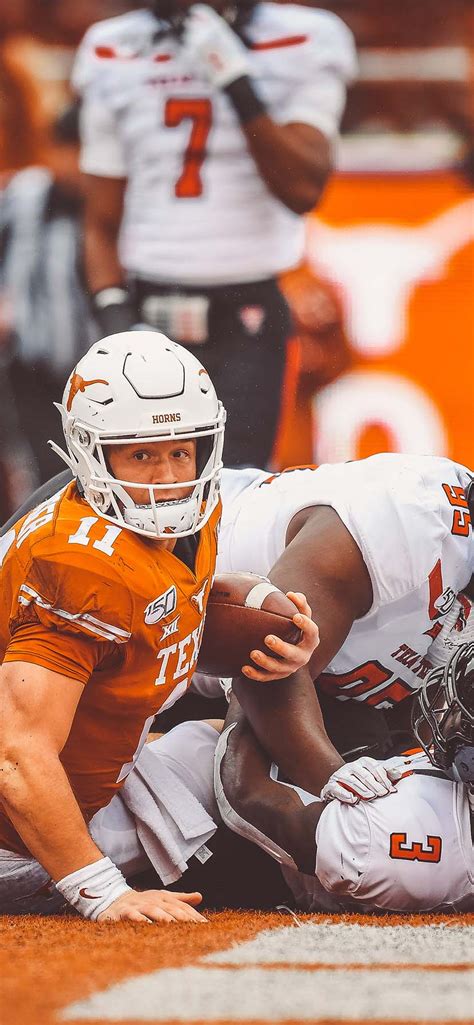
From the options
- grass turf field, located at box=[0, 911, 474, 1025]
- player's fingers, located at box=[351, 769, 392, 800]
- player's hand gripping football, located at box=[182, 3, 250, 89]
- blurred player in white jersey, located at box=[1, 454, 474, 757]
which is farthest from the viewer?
player's hand gripping football, located at box=[182, 3, 250, 89]

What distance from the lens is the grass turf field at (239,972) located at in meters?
1.32

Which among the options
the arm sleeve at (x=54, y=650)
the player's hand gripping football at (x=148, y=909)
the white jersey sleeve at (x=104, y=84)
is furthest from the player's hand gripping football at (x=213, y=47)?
the player's hand gripping football at (x=148, y=909)

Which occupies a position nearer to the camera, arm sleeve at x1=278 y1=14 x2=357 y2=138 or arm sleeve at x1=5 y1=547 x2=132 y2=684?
arm sleeve at x1=5 y1=547 x2=132 y2=684

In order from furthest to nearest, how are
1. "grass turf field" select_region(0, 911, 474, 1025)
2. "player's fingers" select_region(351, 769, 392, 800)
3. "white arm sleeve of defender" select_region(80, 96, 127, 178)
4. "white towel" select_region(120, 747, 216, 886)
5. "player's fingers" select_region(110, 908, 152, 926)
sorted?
"white arm sleeve of defender" select_region(80, 96, 127, 178), "white towel" select_region(120, 747, 216, 886), "player's fingers" select_region(351, 769, 392, 800), "player's fingers" select_region(110, 908, 152, 926), "grass turf field" select_region(0, 911, 474, 1025)

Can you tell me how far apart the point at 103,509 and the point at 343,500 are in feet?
2.35

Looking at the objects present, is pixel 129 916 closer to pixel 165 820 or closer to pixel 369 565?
pixel 165 820

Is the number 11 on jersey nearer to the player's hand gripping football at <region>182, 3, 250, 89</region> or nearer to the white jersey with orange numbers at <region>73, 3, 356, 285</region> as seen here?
the white jersey with orange numbers at <region>73, 3, 356, 285</region>

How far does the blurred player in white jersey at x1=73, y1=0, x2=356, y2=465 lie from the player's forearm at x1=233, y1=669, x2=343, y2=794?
143 cm

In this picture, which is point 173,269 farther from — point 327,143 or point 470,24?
point 470,24

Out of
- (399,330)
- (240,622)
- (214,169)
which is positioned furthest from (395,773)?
(214,169)

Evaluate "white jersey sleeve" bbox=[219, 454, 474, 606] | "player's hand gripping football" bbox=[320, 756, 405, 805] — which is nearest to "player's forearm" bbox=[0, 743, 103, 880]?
"player's hand gripping football" bbox=[320, 756, 405, 805]

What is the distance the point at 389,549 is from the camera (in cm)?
260

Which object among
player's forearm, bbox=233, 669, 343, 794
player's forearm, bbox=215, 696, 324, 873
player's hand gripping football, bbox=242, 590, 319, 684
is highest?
player's hand gripping football, bbox=242, 590, 319, 684

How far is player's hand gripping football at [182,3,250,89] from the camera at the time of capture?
3.67 meters
